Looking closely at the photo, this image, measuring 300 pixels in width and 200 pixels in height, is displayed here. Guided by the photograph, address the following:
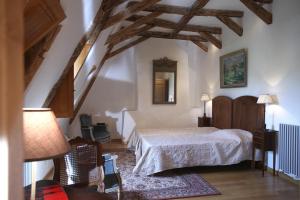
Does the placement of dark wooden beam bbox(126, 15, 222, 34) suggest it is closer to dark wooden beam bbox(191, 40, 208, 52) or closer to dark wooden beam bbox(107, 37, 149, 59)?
dark wooden beam bbox(191, 40, 208, 52)

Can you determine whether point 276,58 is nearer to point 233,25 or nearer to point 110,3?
point 233,25

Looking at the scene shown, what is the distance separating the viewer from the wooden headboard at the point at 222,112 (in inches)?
Result: 202

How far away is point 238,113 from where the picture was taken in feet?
15.8

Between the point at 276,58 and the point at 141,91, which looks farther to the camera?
the point at 141,91

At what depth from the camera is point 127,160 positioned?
4664 millimetres

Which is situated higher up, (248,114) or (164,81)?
(164,81)

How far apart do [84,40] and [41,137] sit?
80.1 inches

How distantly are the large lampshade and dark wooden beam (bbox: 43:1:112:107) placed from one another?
1.53 metres

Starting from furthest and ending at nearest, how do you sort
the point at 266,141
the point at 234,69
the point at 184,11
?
the point at 234,69
the point at 184,11
the point at 266,141

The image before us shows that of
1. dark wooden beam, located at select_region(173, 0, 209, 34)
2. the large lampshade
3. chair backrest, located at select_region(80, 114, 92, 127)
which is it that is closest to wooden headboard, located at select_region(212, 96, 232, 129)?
dark wooden beam, located at select_region(173, 0, 209, 34)

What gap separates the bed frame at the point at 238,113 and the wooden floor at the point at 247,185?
858mm

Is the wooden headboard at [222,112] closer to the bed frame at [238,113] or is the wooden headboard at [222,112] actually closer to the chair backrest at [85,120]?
the bed frame at [238,113]

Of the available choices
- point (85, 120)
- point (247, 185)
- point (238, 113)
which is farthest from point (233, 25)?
point (85, 120)

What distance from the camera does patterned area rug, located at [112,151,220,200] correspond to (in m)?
3.04
